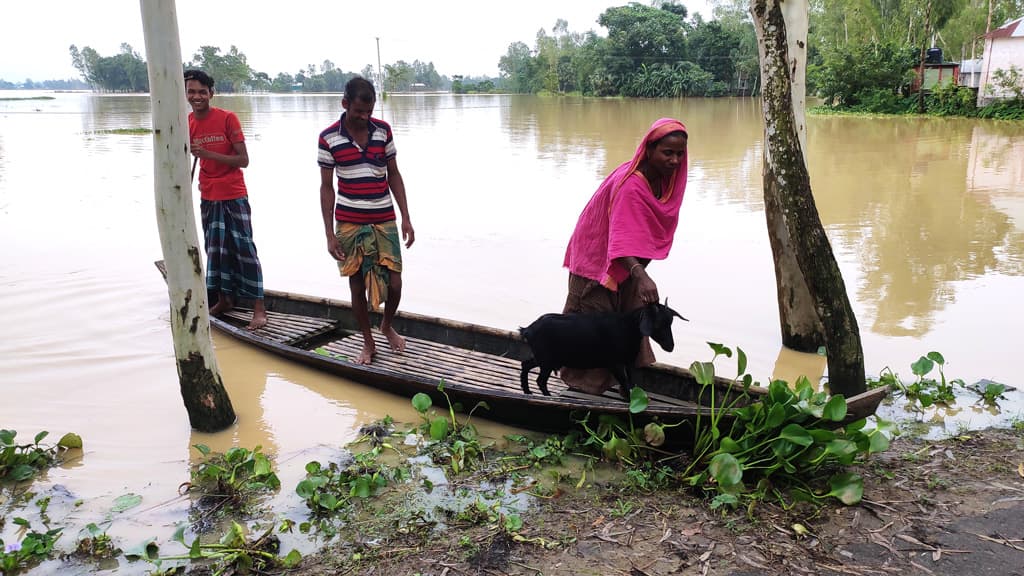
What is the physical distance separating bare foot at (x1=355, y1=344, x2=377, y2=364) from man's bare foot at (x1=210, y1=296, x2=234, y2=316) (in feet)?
4.93

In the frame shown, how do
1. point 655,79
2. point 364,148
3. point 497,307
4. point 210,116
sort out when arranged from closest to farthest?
point 364,148 → point 210,116 → point 497,307 → point 655,79

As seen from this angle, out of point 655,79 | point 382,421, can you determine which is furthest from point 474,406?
point 655,79

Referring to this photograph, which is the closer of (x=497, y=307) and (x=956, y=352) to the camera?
(x=956, y=352)

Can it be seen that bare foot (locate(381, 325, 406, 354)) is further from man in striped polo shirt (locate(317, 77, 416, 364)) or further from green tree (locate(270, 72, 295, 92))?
green tree (locate(270, 72, 295, 92))

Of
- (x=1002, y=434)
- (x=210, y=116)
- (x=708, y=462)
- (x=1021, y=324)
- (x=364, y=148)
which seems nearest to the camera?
(x=708, y=462)

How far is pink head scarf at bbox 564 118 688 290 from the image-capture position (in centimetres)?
327

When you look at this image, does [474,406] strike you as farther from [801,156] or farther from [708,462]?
[801,156]

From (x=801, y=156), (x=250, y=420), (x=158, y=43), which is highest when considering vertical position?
(x=158, y=43)

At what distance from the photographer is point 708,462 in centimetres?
304

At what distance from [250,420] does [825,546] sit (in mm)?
3064

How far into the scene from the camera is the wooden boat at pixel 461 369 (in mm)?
3309

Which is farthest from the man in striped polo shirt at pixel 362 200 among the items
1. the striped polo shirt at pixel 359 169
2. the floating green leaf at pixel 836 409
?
the floating green leaf at pixel 836 409

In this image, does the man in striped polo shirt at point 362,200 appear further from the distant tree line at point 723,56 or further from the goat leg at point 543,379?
the distant tree line at point 723,56

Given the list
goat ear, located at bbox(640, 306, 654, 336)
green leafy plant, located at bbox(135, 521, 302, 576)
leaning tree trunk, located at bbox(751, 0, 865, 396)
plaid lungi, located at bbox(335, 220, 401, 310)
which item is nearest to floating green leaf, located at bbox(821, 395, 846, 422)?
goat ear, located at bbox(640, 306, 654, 336)
